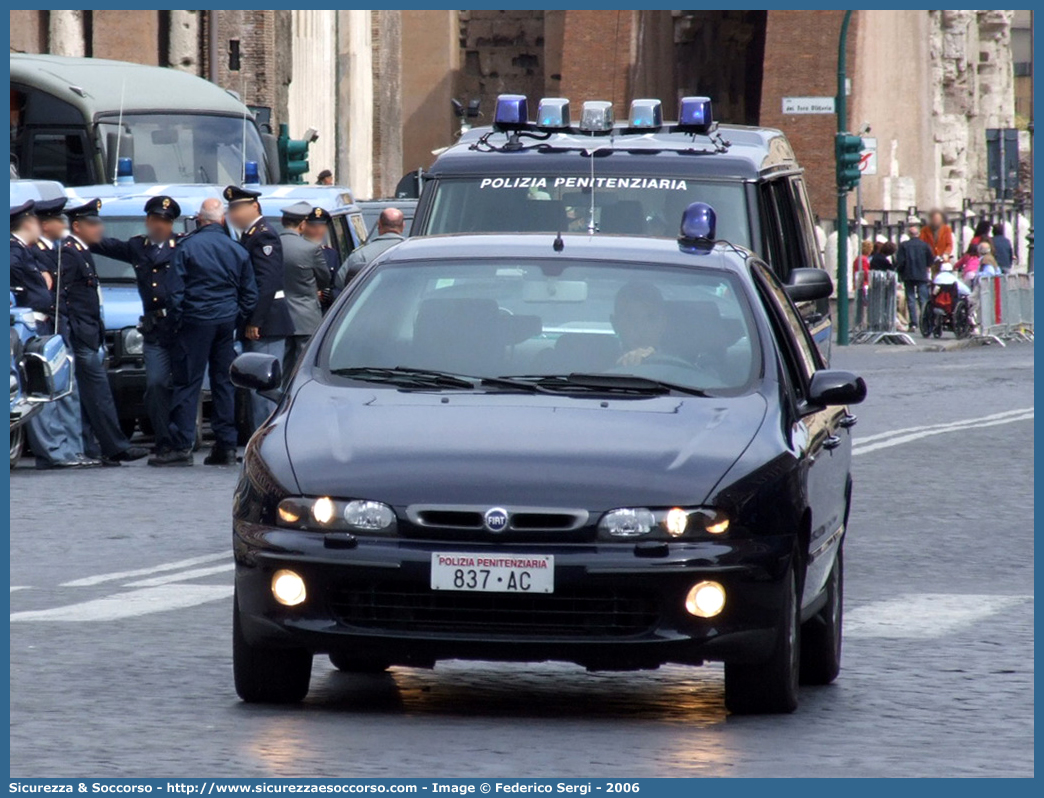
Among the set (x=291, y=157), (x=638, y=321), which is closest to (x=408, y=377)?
(x=638, y=321)

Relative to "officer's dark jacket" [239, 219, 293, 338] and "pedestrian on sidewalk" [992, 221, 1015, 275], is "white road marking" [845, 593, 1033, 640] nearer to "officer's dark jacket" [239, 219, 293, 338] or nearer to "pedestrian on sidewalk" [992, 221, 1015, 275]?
"officer's dark jacket" [239, 219, 293, 338]

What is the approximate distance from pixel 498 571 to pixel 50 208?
37.6 ft

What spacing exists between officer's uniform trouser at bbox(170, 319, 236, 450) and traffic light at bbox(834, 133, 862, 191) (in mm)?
21479

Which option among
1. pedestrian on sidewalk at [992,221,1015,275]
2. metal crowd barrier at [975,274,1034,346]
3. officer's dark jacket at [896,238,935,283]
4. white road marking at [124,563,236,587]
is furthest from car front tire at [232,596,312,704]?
pedestrian on sidewalk at [992,221,1015,275]

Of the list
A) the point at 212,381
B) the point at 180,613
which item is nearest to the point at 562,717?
the point at 180,613

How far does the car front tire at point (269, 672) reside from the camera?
772 centimetres

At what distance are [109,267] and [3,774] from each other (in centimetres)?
1468

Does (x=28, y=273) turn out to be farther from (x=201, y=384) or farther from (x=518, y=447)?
(x=518, y=447)

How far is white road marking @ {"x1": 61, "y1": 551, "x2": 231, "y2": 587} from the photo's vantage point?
38.3 feet

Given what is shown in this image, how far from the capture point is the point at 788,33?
58.1 meters

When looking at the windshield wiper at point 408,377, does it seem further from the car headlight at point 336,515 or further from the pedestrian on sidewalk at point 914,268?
the pedestrian on sidewalk at point 914,268

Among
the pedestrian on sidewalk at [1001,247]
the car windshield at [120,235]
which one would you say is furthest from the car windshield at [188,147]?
the pedestrian on sidewalk at [1001,247]

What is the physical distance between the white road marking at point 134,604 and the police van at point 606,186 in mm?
3421

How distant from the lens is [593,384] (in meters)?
8.07
